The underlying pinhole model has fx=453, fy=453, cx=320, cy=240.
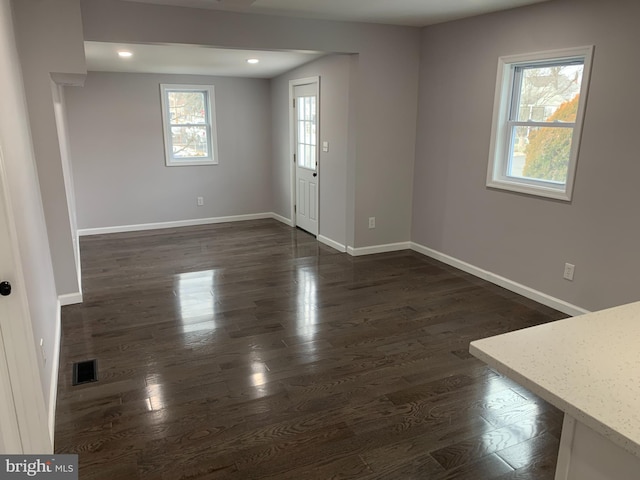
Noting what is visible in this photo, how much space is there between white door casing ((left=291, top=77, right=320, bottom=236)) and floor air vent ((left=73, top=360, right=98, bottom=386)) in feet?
11.8

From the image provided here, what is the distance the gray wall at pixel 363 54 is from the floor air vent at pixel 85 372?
8.48ft

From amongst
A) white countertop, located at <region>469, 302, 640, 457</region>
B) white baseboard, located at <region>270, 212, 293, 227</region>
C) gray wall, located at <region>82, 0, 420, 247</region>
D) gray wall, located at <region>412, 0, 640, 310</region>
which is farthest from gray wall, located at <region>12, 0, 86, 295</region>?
white baseboard, located at <region>270, 212, 293, 227</region>

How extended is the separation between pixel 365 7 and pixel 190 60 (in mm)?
2407

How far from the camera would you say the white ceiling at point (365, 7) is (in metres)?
3.72

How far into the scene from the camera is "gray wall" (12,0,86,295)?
3.25 m

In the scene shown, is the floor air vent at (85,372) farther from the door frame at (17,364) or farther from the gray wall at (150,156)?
the gray wall at (150,156)

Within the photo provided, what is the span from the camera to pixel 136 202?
6.60 m

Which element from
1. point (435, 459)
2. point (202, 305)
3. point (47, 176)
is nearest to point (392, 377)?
point (435, 459)

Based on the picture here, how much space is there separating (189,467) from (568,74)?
381 cm

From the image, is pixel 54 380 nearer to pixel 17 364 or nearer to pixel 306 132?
pixel 17 364

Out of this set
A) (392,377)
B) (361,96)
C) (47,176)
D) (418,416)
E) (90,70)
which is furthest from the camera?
(90,70)

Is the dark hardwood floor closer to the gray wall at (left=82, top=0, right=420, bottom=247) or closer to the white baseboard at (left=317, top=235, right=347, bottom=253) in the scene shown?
the white baseboard at (left=317, top=235, right=347, bottom=253)

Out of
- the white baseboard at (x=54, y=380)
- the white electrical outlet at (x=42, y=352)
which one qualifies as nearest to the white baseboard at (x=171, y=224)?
the white baseboard at (x=54, y=380)

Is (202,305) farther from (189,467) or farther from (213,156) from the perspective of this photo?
(213,156)
